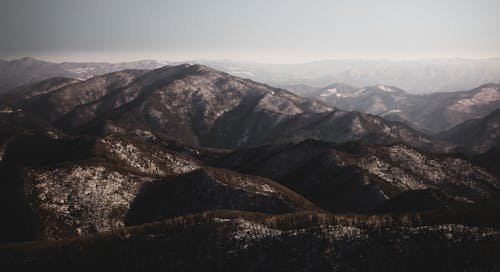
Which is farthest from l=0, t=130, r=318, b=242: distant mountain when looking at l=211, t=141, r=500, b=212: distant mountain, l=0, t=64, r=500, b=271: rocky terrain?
l=211, t=141, r=500, b=212: distant mountain

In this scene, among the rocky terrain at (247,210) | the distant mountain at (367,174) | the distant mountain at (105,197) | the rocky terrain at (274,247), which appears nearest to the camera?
the rocky terrain at (274,247)

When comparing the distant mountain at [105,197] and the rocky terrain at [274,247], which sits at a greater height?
the rocky terrain at [274,247]

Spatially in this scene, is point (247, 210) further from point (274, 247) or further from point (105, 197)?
point (274, 247)

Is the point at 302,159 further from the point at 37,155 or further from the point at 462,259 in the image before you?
the point at 462,259

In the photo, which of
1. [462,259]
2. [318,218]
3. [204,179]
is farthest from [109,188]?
[462,259]

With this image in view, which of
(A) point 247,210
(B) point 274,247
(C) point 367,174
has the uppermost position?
(B) point 274,247

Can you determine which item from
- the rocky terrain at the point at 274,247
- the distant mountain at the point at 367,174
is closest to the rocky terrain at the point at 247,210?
the rocky terrain at the point at 274,247

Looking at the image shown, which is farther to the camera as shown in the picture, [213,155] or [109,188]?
[213,155]

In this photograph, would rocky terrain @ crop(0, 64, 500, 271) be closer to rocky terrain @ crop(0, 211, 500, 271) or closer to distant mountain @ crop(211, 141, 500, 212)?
rocky terrain @ crop(0, 211, 500, 271)

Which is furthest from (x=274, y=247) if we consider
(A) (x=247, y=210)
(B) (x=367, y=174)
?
(B) (x=367, y=174)

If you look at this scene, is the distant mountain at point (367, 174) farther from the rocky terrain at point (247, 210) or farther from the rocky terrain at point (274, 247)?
the rocky terrain at point (274, 247)

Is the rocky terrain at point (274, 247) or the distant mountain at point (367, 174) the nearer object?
the rocky terrain at point (274, 247)
